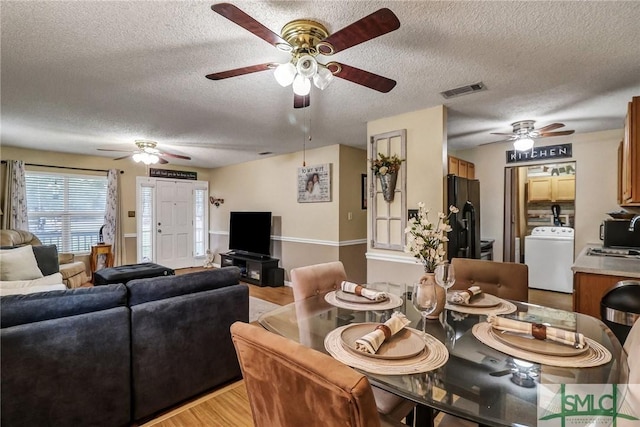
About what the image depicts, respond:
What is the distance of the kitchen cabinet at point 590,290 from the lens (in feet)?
7.50

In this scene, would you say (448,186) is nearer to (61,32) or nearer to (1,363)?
(61,32)

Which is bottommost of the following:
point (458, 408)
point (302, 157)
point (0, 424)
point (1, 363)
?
point (0, 424)

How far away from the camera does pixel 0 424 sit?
149cm

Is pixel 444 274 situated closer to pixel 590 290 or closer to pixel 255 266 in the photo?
pixel 590 290

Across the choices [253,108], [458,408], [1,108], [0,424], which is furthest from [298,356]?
[1,108]

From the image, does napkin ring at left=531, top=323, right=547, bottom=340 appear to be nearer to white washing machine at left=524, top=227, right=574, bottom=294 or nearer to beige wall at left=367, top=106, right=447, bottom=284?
beige wall at left=367, top=106, right=447, bottom=284

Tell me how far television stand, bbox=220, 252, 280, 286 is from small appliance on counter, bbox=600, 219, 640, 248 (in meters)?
4.69

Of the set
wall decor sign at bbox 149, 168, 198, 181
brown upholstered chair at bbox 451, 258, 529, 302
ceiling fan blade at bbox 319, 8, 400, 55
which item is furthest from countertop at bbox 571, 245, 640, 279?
wall decor sign at bbox 149, 168, 198, 181

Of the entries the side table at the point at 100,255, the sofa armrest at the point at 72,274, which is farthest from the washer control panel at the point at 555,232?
the side table at the point at 100,255

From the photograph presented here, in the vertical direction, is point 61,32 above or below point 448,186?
above

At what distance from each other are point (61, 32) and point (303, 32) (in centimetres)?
143

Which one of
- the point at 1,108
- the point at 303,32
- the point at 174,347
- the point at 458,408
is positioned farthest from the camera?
the point at 1,108

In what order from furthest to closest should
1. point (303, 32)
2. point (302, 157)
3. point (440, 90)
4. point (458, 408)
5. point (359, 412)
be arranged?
point (302, 157) < point (440, 90) < point (303, 32) < point (458, 408) < point (359, 412)

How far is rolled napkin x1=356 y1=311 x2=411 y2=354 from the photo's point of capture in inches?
43.8
